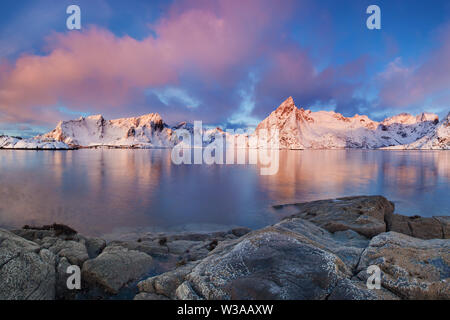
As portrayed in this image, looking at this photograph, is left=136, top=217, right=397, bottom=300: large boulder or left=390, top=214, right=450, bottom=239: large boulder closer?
left=136, top=217, right=397, bottom=300: large boulder

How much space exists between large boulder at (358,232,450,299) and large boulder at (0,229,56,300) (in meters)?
6.76

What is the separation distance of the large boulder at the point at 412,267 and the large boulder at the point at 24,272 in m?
6.76

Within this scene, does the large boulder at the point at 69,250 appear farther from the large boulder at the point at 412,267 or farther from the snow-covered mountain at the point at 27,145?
the snow-covered mountain at the point at 27,145

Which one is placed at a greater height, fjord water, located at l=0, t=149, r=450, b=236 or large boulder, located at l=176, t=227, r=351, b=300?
large boulder, located at l=176, t=227, r=351, b=300

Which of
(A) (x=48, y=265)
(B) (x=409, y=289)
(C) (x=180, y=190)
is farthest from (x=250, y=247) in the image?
(C) (x=180, y=190)

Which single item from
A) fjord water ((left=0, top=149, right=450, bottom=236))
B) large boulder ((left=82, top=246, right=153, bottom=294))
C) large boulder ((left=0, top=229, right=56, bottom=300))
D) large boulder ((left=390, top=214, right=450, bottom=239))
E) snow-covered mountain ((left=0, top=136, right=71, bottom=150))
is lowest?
fjord water ((left=0, top=149, right=450, bottom=236))

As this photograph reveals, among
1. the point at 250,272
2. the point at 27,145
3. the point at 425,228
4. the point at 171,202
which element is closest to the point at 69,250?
the point at 250,272

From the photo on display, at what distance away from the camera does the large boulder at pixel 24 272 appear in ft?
14.4

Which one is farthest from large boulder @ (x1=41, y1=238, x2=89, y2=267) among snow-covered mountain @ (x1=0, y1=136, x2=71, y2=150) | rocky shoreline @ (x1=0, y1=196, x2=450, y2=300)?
snow-covered mountain @ (x1=0, y1=136, x2=71, y2=150)

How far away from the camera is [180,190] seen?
23.9 metres

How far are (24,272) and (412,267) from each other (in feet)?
26.6

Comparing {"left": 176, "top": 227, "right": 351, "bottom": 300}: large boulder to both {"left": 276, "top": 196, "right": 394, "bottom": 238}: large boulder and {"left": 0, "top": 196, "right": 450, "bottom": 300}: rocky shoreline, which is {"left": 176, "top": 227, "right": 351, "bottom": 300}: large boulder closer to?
{"left": 0, "top": 196, "right": 450, "bottom": 300}: rocky shoreline

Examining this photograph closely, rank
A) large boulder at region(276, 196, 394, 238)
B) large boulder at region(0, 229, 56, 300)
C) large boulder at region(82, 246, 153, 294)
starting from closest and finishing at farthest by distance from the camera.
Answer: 1. large boulder at region(0, 229, 56, 300)
2. large boulder at region(82, 246, 153, 294)
3. large boulder at region(276, 196, 394, 238)

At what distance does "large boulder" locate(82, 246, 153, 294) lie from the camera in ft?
17.4
